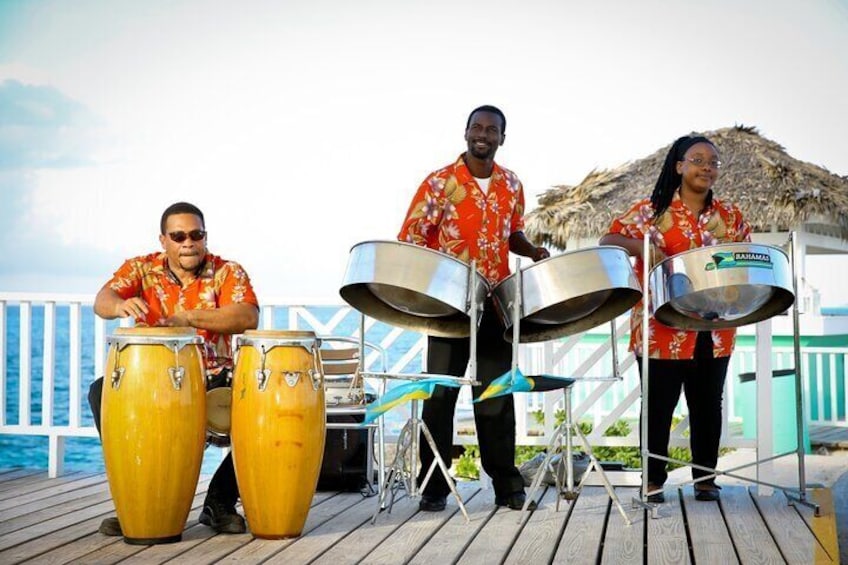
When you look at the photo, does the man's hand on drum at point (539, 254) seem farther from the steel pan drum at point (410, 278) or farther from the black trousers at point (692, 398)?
the black trousers at point (692, 398)

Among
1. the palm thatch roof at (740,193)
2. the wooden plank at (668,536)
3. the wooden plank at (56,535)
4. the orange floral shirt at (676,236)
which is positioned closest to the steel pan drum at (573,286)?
the orange floral shirt at (676,236)

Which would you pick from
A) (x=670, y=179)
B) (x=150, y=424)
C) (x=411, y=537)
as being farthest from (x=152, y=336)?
(x=670, y=179)

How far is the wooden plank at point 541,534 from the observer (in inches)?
103

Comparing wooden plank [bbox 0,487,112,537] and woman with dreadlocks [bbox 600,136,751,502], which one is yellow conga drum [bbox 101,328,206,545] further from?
woman with dreadlocks [bbox 600,136,751,502]

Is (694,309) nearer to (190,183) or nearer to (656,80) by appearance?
(656,80)

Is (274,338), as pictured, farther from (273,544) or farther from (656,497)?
(656,497)

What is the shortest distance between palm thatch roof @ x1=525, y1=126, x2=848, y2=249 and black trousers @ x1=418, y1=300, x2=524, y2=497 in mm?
6275

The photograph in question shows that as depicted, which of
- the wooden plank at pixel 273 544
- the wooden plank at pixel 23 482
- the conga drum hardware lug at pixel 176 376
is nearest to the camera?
the wooden plank at pixel 273 544

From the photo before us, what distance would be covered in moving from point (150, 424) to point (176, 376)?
13 centimetres

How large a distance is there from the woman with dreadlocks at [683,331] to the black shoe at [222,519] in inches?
49.3

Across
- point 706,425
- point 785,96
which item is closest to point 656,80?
point 785,96

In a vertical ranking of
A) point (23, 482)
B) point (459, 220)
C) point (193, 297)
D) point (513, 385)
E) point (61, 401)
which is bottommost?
point (61, 401)

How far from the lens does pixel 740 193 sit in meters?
9.57

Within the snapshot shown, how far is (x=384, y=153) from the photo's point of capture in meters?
26.0
